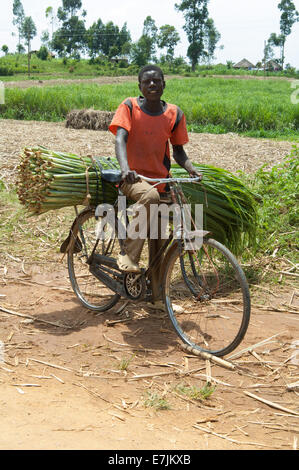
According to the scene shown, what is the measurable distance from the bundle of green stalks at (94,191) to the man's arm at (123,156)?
0.59 metres

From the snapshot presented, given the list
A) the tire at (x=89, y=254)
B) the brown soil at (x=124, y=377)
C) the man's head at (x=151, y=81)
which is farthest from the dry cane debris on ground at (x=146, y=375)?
the man's head at (x=151, y=81)

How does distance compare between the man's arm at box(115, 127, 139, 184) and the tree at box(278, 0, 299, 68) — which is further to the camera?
the tree at box(278, 0, 299, 68)

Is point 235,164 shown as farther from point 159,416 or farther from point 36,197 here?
point 159,416

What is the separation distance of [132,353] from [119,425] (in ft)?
3.27

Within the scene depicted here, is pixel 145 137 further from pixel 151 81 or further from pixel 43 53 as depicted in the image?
pixel 43 53

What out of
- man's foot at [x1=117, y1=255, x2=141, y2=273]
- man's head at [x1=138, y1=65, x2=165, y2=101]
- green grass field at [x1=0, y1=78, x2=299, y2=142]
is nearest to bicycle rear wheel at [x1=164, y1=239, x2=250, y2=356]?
man's foot at [x1=117, y1=255, x2=141, y2=273]

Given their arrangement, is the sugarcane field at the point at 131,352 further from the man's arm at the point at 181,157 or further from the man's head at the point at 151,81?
the man's head at the point at 151,81

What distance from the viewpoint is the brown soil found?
249 cm

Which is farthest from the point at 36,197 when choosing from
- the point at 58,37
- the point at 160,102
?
the point at 58,37

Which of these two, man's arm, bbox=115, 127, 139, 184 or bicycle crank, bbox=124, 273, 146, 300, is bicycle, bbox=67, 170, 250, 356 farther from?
man's arm, bbox=115, 127, 139, 184

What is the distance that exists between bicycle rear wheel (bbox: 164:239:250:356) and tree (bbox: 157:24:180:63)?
8390 centimetres

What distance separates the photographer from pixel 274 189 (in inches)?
233

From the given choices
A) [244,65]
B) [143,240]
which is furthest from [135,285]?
[244,65]

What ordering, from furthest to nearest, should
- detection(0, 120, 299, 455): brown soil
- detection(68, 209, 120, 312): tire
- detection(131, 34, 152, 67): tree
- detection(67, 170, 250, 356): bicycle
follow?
detection(131, 34, 152, 67): tree
detection(68, 209, 120, 312): tire
detection(67, 170, 250, 356): bicycle
detection(0, 120, 299, 455): brown soil
